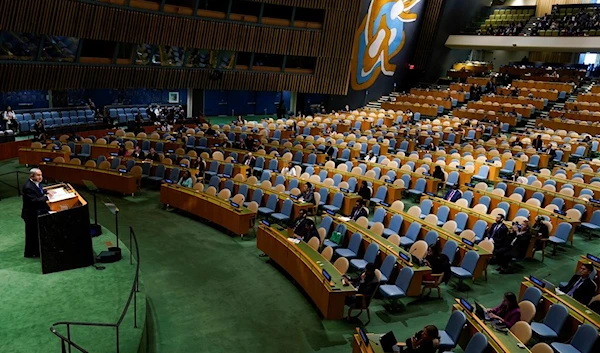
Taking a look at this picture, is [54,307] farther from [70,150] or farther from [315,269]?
[70,150]

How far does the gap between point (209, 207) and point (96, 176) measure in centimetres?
422

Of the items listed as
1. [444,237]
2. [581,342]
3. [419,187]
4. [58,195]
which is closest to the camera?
[581,342]

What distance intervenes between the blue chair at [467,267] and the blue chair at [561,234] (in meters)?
2.53

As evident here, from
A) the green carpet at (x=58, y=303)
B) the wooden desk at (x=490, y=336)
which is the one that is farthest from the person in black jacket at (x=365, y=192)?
the green carpet at (x=58, y=303)

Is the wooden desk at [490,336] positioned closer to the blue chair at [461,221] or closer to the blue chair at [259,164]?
the blue chair at [461,221]

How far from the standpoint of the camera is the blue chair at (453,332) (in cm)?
628

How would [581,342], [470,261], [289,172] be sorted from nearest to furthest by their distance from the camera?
[581,342] → [470,261] → [289,172]

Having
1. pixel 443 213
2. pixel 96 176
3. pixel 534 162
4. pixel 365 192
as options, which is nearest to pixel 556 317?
pixel 443 213

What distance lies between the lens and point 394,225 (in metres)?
Answer: 10.2

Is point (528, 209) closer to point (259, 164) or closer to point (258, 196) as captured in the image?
point (258, 196)

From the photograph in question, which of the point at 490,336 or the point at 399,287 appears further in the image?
the point at 399,287

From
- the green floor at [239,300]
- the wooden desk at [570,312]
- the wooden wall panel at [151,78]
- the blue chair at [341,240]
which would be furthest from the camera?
the wooden wall panel at [151,78]

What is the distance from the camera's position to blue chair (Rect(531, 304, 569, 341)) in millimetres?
6602

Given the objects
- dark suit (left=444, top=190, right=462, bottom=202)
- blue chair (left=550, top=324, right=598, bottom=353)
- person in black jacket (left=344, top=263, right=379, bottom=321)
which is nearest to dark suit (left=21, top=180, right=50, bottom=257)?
person in black jacket (left=344, top=263, right=379, bottom=321)
